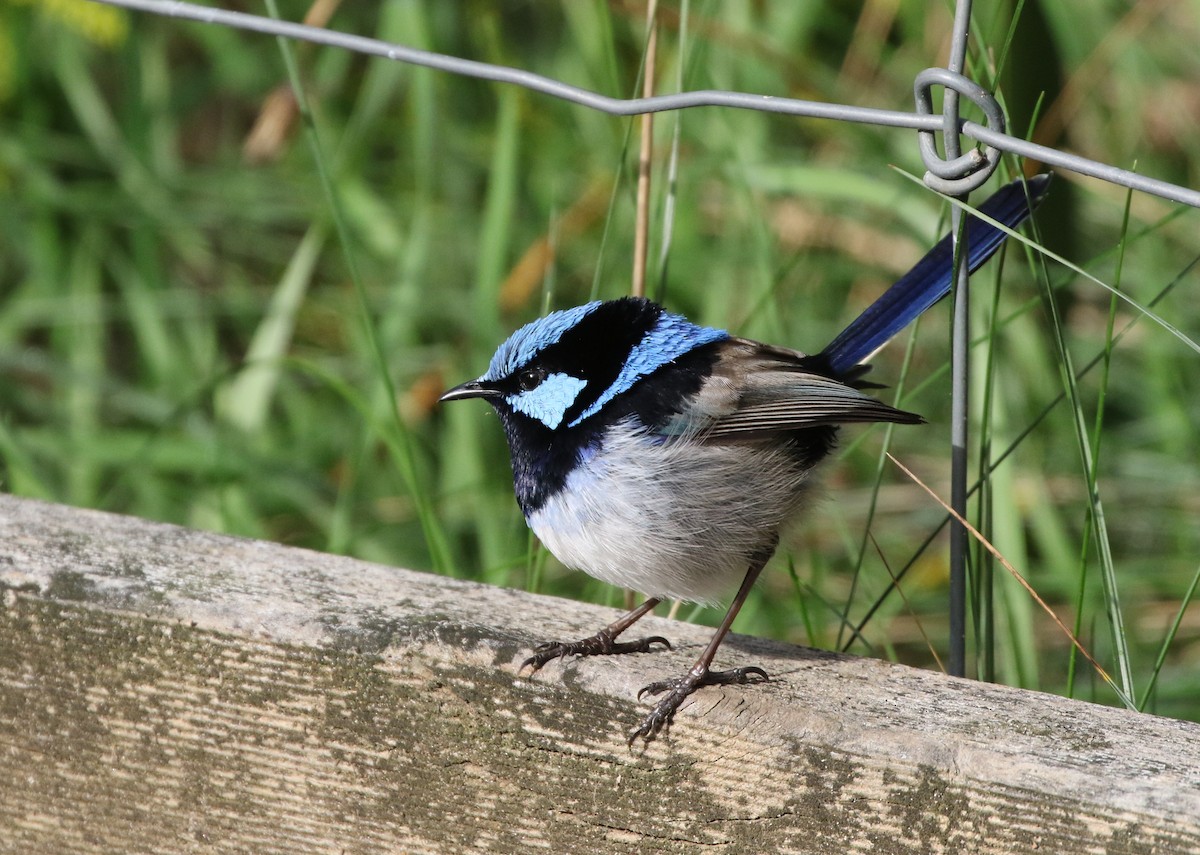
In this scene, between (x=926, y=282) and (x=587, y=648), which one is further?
(x=926, y=282)

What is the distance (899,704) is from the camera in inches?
67.2

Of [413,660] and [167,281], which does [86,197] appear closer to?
[167,281]

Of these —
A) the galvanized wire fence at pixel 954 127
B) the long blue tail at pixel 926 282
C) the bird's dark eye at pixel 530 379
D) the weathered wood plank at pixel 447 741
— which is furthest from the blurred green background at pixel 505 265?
the weathered wood plank at pixel 447 741

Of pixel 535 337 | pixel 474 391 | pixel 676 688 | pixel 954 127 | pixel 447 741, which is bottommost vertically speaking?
pixel 447 741

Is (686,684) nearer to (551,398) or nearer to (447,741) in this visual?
(447,741)

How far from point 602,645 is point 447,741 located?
28 centimetres

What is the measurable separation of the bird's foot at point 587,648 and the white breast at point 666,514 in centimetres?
15

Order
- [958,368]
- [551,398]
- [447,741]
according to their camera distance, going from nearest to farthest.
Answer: [447,741] < [958,368] < [551,398]

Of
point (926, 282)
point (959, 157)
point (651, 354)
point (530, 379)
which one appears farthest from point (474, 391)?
point (959, 157)

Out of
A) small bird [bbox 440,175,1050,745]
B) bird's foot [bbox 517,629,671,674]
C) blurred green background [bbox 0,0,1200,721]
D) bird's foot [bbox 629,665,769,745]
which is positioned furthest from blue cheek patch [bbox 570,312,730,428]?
blurred green background [bbox 0,0,1200,721]

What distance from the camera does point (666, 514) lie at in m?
2.18

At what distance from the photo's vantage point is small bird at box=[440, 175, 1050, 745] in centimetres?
216

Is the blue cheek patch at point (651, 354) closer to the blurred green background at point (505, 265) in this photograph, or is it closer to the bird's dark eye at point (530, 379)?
the bird's dark eye at point (530, 379)

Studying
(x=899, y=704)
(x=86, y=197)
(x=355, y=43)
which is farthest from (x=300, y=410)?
(x=899, y=704)
